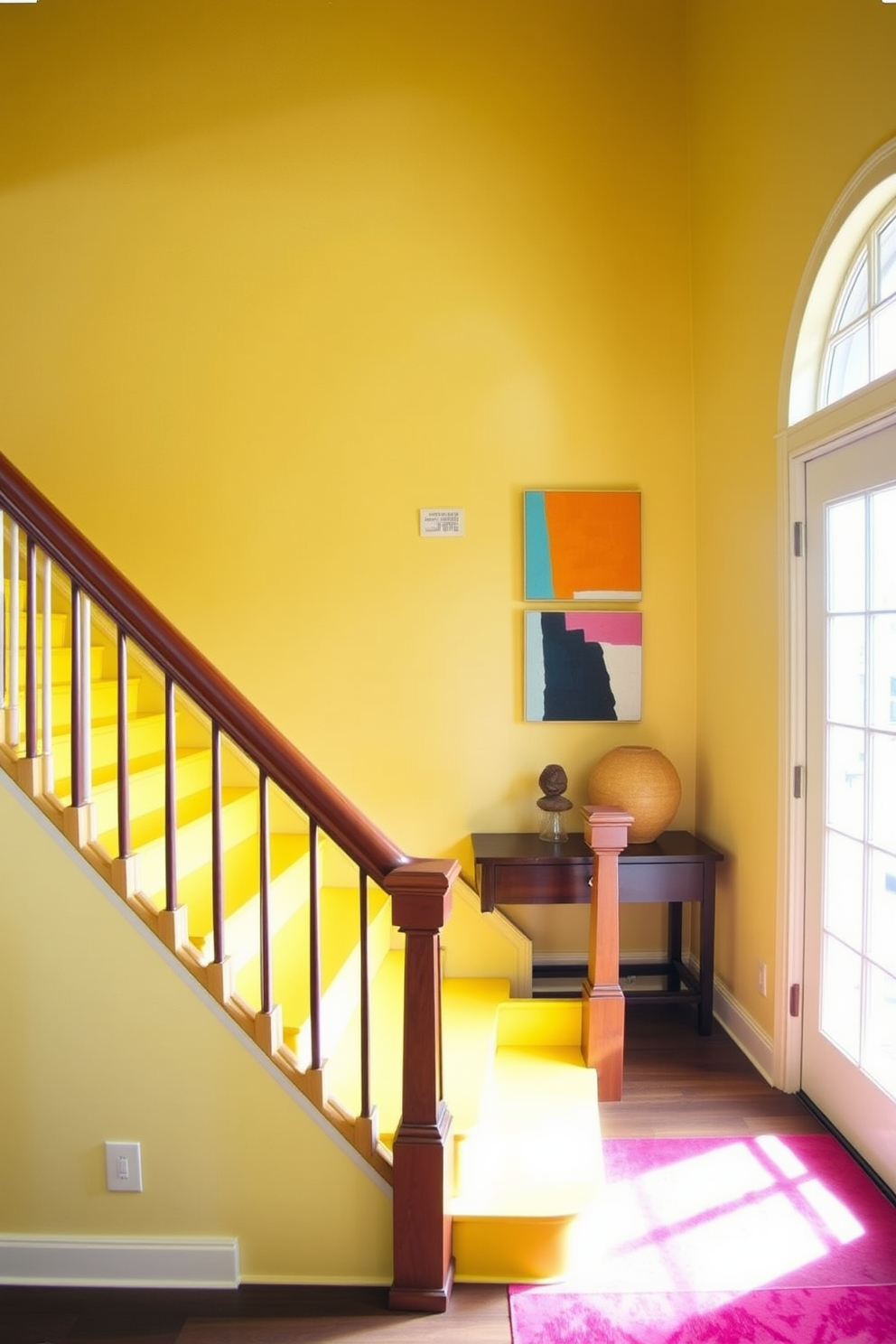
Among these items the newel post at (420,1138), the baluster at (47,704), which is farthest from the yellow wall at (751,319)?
the baluster at (47,704)

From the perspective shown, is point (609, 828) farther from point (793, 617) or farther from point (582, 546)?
point (582, 546)

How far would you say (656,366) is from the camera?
12.5 feet

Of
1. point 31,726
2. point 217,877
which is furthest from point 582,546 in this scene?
point 31,726

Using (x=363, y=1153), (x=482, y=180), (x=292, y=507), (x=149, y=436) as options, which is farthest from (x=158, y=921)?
(x=482, y=180)

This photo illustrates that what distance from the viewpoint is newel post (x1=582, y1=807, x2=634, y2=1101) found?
298 cm

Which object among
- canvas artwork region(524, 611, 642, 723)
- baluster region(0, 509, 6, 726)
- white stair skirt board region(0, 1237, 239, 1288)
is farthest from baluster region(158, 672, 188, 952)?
canvas artwork region(524, 611, 642, 723)

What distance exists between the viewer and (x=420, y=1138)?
197 cm

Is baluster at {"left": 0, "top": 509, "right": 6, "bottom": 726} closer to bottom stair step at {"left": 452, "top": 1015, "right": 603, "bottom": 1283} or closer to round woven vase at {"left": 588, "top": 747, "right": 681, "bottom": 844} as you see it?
bottom stair step at {"left": 452, "top": 1015, "right": 603, "bottom": 1283}

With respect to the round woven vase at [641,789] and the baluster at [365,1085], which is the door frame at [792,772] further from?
the baluster at [365,1085]

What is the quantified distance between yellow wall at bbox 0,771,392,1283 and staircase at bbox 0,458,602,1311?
0.21ft

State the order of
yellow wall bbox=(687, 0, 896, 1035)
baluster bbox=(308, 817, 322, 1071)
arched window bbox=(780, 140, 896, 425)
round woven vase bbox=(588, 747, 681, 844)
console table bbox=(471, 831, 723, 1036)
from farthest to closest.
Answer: round woven vase bbox=(588, 747, 681, 844)
console table bbox=(471, 831, 723, 1036)
yellow wall bbox=(687, 0, 896, 1035)
arched window bbox=(780, 140, 896, 425)
baluster bbox=(308, 817, 322, 1071)

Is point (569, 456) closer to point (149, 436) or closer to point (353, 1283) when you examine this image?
point (149, 436)

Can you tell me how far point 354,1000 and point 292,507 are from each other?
1991mm

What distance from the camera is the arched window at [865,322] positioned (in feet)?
8.00
